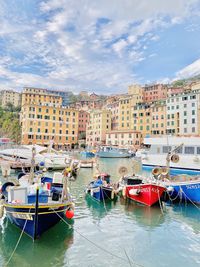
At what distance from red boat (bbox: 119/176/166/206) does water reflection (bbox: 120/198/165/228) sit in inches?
14.4

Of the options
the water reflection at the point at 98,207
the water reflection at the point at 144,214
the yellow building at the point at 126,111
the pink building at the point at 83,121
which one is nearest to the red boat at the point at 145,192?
the water reflection at the point at 144,214

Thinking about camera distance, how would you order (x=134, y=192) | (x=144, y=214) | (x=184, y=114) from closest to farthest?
(x=144, y=214), (x=134, y=192), (x=184, y=114)

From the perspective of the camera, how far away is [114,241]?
977 centimetres

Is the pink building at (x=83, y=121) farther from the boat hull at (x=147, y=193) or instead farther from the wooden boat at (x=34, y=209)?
the wooden boat at (x=34, y=209)

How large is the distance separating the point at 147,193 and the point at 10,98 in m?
153

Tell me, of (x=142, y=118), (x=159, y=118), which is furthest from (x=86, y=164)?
(x=142, y=118)

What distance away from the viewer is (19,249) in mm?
8875

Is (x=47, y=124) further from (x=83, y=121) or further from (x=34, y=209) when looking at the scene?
(x=34, y=209)

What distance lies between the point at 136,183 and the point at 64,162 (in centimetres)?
1864

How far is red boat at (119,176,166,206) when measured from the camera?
14.5m

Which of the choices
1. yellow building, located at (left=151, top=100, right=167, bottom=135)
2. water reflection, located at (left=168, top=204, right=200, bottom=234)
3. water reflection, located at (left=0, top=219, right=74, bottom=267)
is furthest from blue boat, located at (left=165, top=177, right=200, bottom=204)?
yellow building, located at (left=151, top=100, right=167, bottom=135)

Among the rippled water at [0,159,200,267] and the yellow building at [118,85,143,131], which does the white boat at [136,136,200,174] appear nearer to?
the rippled water at [0,159,200,267]

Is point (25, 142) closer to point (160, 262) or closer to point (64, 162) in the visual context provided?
point (64, 162)

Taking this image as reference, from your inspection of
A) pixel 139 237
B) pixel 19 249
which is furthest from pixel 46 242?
pixel 139 237
